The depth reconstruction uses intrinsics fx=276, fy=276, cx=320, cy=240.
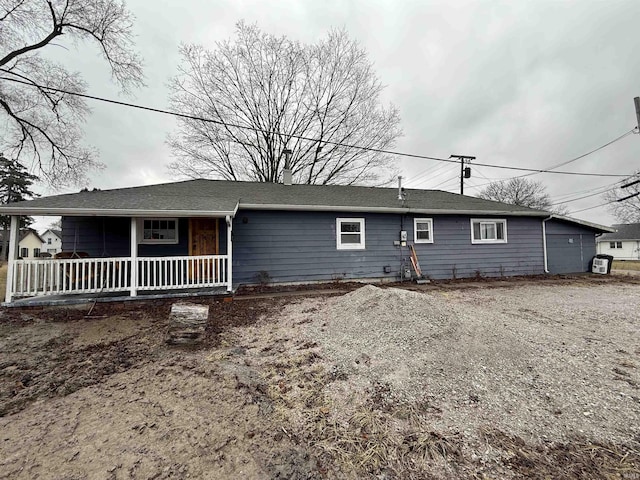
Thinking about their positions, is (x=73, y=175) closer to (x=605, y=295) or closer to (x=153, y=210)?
(x=153, y=210)

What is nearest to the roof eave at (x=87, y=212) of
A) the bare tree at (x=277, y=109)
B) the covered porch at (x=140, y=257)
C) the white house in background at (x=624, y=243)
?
the covered porch at (x=140, y=257)

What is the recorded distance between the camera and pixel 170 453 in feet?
6.28

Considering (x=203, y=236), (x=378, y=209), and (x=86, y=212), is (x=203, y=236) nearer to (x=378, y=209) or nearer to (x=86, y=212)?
(x=86, y=212)

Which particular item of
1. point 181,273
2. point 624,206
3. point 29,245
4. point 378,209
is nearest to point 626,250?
point 624,206

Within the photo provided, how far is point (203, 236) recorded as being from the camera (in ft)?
27.3

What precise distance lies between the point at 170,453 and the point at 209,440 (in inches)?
10.2

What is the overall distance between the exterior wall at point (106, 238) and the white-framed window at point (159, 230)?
141 mm

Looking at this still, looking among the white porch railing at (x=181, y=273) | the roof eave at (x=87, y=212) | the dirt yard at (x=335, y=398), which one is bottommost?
the dirt yard at (x=335, y=398)

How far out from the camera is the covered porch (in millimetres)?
6469

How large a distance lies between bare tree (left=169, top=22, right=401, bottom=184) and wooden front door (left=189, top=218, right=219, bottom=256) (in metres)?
8.98

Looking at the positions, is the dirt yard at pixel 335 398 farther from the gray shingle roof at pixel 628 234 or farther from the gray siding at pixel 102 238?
the gray shingle roof at pixel 628 234

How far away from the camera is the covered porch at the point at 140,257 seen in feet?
21.2

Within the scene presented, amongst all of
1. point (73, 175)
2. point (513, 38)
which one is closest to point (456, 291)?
point (513, 38)

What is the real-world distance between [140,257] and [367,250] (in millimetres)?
6761
